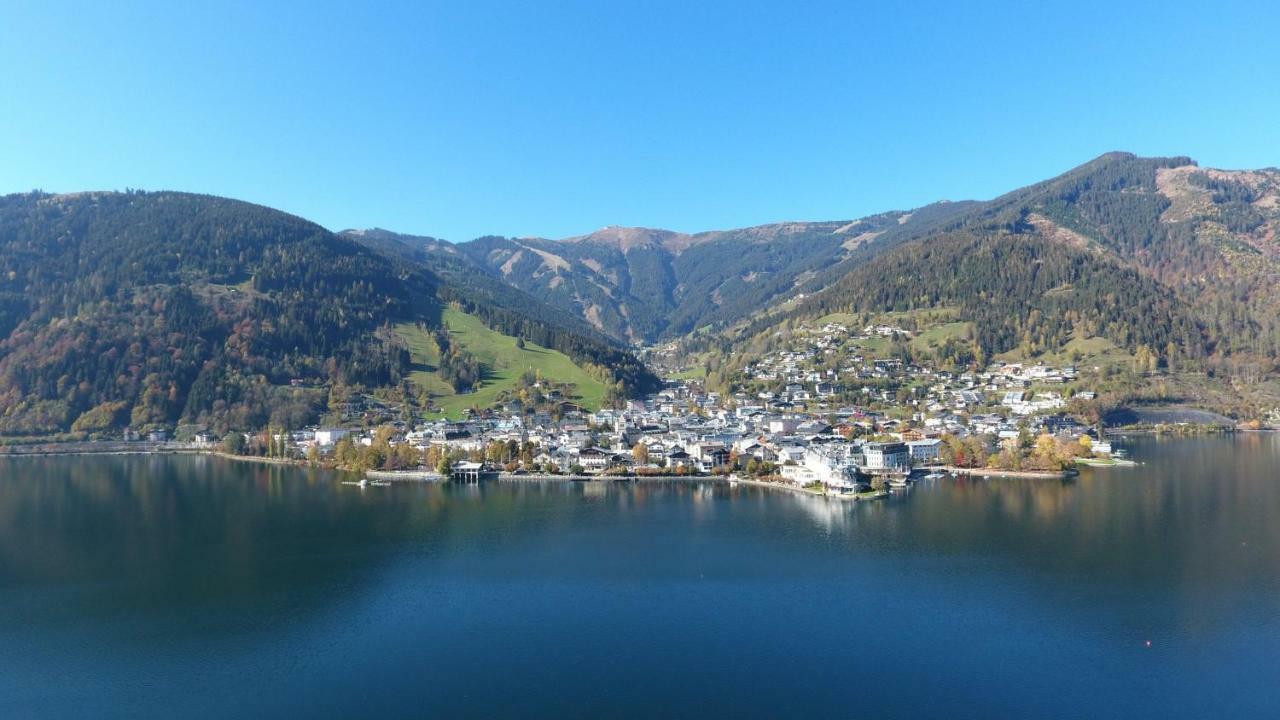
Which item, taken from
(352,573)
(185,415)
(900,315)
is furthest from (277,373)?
(900,315)

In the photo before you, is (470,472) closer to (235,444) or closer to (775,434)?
(775,434)

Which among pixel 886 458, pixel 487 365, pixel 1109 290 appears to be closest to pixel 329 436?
pixel 487 365

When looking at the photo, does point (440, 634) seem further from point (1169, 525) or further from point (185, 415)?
point (185, 415)

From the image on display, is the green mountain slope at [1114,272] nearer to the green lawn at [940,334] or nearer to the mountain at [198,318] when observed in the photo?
the green lawn at [940,334]

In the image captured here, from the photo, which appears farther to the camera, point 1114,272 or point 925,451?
point 1114,272

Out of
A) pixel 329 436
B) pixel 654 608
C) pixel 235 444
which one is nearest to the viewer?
pixel 654 608

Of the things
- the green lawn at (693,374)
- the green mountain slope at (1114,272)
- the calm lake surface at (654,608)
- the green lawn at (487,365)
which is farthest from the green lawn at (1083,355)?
the green lawn at (487,365)
